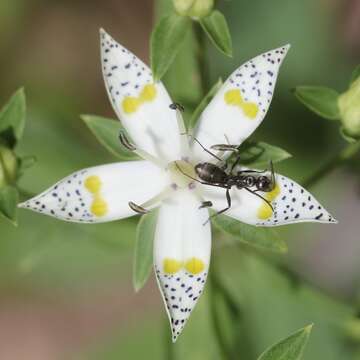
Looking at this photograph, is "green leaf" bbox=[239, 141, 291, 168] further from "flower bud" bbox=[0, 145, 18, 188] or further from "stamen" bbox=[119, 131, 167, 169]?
"flower bud" bbox=[0, 145, 18, 188]

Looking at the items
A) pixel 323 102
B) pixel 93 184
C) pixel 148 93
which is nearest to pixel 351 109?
pixel 323 102

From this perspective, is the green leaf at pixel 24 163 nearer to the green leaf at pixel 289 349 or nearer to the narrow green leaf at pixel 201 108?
the narrow green leaf at pixel 201 108

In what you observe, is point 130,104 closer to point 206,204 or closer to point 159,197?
point 159,197

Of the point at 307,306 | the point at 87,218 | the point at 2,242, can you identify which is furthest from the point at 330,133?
the point at 87,218

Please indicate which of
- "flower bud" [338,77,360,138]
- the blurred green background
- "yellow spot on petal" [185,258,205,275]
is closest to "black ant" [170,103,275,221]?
"yellow spot on petal" [185,258,205,275]

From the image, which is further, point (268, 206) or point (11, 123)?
point (11, 123)
